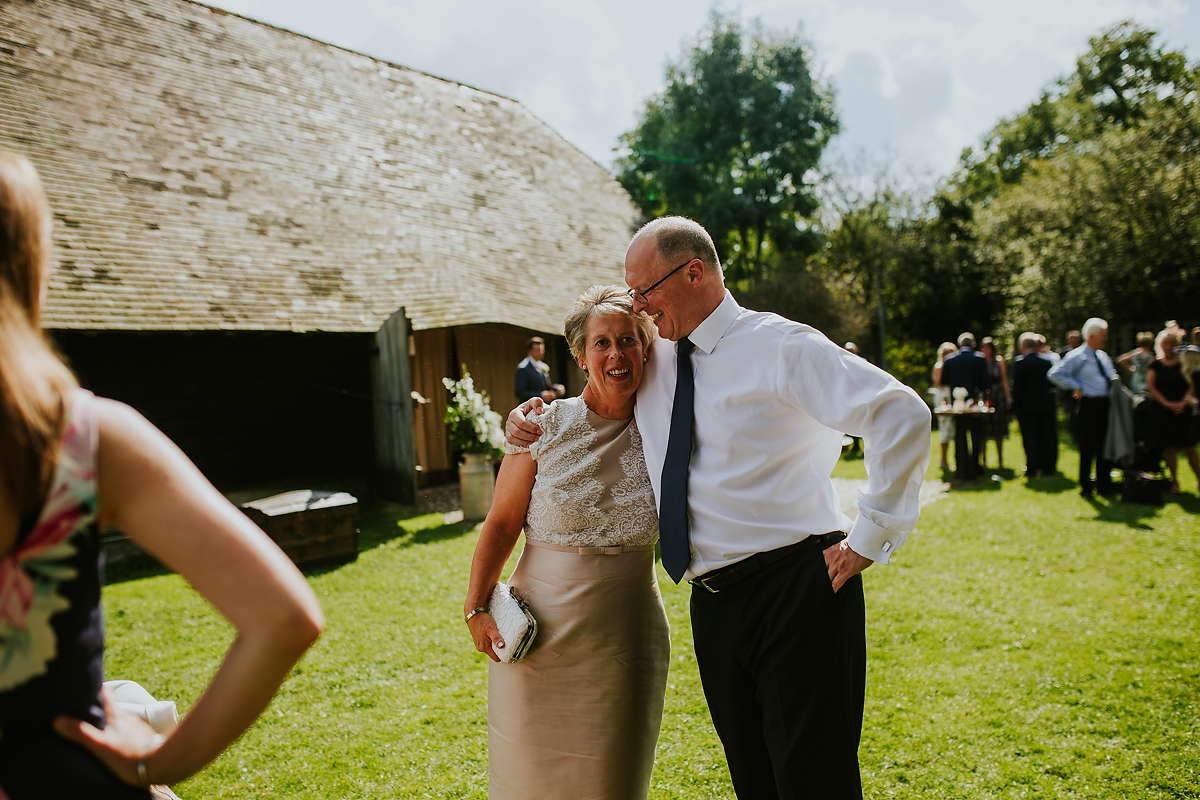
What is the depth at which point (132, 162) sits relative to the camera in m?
12.4

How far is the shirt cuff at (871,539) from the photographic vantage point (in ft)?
7.92

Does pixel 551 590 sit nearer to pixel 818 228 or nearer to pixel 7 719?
pixel 7 719

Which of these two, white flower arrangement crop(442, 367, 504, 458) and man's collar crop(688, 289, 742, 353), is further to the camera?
white flower arrangement crop(442, 367, 504, 458)

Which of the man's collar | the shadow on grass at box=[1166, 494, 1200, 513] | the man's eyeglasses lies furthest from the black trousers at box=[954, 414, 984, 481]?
the man's eyeglasses

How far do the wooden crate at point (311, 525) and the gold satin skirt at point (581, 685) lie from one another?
6.44 metres

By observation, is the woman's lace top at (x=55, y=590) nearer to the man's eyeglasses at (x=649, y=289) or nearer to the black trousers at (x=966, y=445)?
the man's eyeglasses at (x=649, y=289)

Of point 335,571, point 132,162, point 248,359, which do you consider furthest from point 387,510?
point 132,162

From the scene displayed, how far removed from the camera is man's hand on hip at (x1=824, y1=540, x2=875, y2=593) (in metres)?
2.46

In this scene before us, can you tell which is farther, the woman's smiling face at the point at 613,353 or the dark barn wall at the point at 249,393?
the dark barn wall at the point at 249,393

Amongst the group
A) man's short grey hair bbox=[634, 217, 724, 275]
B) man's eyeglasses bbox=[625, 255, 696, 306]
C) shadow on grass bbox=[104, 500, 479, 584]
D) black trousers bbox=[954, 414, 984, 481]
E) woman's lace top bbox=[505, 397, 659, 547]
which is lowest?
shadow on grass bbox=[104, 500, 479, 584]

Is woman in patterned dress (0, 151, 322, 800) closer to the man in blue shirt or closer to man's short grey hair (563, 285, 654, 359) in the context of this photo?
man's short grey hair (563, 285, 654, 359)

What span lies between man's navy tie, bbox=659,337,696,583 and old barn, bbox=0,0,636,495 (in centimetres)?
971

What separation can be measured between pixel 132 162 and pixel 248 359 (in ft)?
11.9

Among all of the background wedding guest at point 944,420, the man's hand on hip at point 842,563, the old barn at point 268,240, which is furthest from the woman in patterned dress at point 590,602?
the background wedding guest at point 944,420
